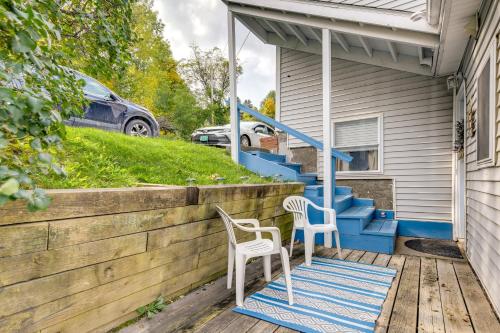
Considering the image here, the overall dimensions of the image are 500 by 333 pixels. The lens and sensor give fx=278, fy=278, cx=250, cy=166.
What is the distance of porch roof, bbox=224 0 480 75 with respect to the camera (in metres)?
3.01

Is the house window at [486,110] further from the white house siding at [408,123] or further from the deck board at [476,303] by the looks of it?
the white house siding at [408,123]

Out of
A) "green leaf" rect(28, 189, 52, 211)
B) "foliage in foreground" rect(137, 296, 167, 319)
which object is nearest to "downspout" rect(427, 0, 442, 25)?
"green leaf" rect(28, 189, 52, 211)

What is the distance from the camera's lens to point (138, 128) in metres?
5.23

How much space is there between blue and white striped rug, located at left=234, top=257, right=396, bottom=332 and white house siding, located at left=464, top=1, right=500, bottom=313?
2.64 feet

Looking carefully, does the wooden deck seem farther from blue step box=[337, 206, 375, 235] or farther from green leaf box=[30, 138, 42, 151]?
green leaf box=[30, 138, 42, 151]

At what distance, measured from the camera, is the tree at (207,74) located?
19.4 meters

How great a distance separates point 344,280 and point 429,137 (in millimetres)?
3227

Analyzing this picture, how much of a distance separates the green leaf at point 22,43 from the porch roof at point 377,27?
304 cm

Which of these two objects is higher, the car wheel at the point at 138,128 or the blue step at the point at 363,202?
the car wheel at the point at 138,128

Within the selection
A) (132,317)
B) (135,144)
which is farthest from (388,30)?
(132,317)

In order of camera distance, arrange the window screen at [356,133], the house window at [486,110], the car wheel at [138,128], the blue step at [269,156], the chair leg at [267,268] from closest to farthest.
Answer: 1. the house window at [486,110]
2. the chair leg at [267,268]
3. the car wheel at [138,128]
4. the blue step at [269,156]
5. the window screen at [356,133]

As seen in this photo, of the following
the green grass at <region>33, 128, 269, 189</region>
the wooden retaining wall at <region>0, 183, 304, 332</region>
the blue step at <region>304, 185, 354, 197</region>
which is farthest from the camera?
the blue step at <region>304, 185, 354, 197</region>

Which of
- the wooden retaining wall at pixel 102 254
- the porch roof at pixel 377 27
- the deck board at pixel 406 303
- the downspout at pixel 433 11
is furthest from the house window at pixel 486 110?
the wooden retaining wall at pixel 102 254

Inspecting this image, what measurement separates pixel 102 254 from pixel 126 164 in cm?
133
